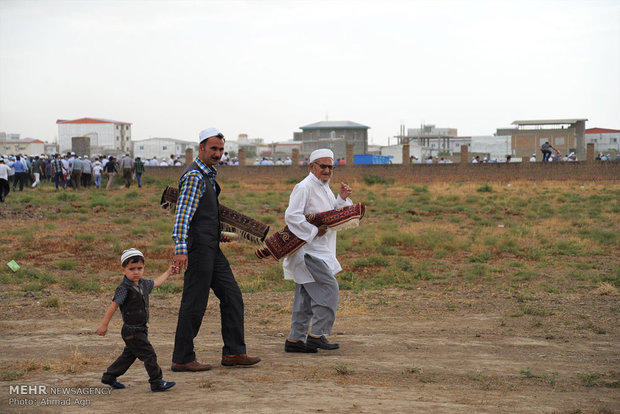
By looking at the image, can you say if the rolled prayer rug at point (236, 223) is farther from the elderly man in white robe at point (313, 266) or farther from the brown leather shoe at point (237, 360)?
the brown leather shoe at point (237, 360)

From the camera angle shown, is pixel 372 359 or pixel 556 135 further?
pixel 556 135

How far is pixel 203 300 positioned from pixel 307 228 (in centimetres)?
118

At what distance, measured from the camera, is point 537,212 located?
1939cm

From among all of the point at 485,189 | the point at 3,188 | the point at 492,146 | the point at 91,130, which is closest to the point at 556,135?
the point at 492,146

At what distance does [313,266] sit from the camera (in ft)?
20.6

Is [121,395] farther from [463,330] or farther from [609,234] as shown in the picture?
[609,234]

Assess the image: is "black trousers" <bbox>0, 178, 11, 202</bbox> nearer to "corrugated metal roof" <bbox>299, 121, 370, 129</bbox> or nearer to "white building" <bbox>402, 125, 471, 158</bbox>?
"corrugated metal roof" <bbox>299, 121, 370, 129</bbox>

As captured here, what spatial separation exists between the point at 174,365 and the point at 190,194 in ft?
4.35

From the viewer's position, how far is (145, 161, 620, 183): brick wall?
1323 inches

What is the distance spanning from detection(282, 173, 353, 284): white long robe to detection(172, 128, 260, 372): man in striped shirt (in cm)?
84

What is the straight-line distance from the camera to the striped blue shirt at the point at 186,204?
5.21 metres

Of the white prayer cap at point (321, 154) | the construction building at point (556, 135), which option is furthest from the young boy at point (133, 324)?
the construction building at point (556, 135)

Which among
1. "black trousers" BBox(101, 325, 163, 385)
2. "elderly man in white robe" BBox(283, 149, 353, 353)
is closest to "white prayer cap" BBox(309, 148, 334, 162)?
"elderly man in white robe" BBox(283, 149, 353, 353)

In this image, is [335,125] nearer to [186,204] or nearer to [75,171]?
[75,171]
